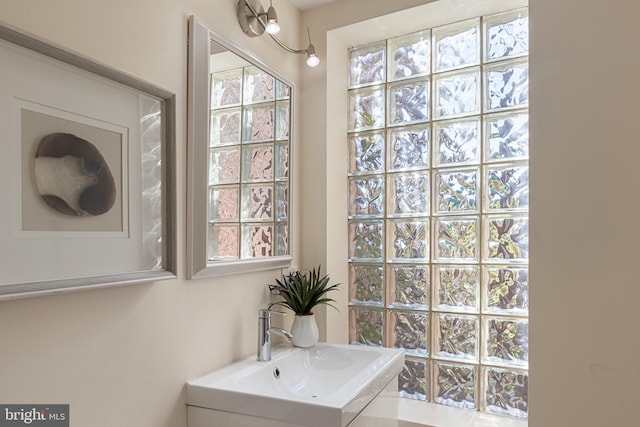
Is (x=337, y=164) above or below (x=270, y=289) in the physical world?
above

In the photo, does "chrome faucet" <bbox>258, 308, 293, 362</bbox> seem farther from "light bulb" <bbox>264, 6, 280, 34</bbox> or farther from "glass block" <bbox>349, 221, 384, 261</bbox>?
"light bulb" <bbox>264, 6, 280, 34</bbox>

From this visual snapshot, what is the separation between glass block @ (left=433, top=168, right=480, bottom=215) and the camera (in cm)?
170

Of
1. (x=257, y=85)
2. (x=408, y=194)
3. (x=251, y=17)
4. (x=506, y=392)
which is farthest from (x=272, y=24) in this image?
(x=506, y=392)

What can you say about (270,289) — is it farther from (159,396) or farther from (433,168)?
(433,168)

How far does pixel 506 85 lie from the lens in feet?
5.45

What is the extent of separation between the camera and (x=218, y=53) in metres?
1.36

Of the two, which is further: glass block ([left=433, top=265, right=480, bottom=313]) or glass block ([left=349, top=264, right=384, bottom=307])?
glass block ([left=349, top=264, right=384, bottom=307])

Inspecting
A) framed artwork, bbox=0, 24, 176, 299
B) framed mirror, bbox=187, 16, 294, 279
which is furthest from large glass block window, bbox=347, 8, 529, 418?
framed artwork, bbox=0, 24, 176, 299

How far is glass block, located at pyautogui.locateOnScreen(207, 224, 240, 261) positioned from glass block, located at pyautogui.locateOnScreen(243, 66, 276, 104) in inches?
17.4

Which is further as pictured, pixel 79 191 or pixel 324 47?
pixel 324 47
